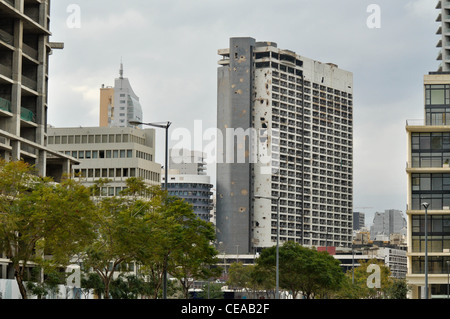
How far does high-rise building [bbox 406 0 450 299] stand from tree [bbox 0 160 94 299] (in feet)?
241

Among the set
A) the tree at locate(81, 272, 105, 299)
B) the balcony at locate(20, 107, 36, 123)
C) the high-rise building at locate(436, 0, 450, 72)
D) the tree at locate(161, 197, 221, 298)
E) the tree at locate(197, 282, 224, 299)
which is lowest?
the tree at locate(197, 282, 224, 299)

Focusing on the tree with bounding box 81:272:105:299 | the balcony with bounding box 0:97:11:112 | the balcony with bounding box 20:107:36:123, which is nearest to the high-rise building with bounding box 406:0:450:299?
the tree with bounding box 81:272:105:299

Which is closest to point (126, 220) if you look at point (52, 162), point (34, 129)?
point (34, 129)

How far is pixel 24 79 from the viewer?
92.8 metres

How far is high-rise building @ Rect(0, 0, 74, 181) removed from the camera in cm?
8519

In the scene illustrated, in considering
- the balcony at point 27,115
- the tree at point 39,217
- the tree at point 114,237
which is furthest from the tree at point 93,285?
the tree at point 39,217

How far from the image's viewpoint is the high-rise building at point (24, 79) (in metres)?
85.2

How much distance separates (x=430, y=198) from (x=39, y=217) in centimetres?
8296

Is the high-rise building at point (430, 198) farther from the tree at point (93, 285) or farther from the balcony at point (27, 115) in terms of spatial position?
the balcony at point (27, 115)

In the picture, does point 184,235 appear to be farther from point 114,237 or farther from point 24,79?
point 24,79

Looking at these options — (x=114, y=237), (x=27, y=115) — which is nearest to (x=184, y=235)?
(x=114, y=237)

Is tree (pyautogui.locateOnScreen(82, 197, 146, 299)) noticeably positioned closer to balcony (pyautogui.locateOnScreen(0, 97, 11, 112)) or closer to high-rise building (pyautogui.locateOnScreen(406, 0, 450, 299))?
balcony (pyautogui.locateOnScreen(0, 97, 11, 112))
